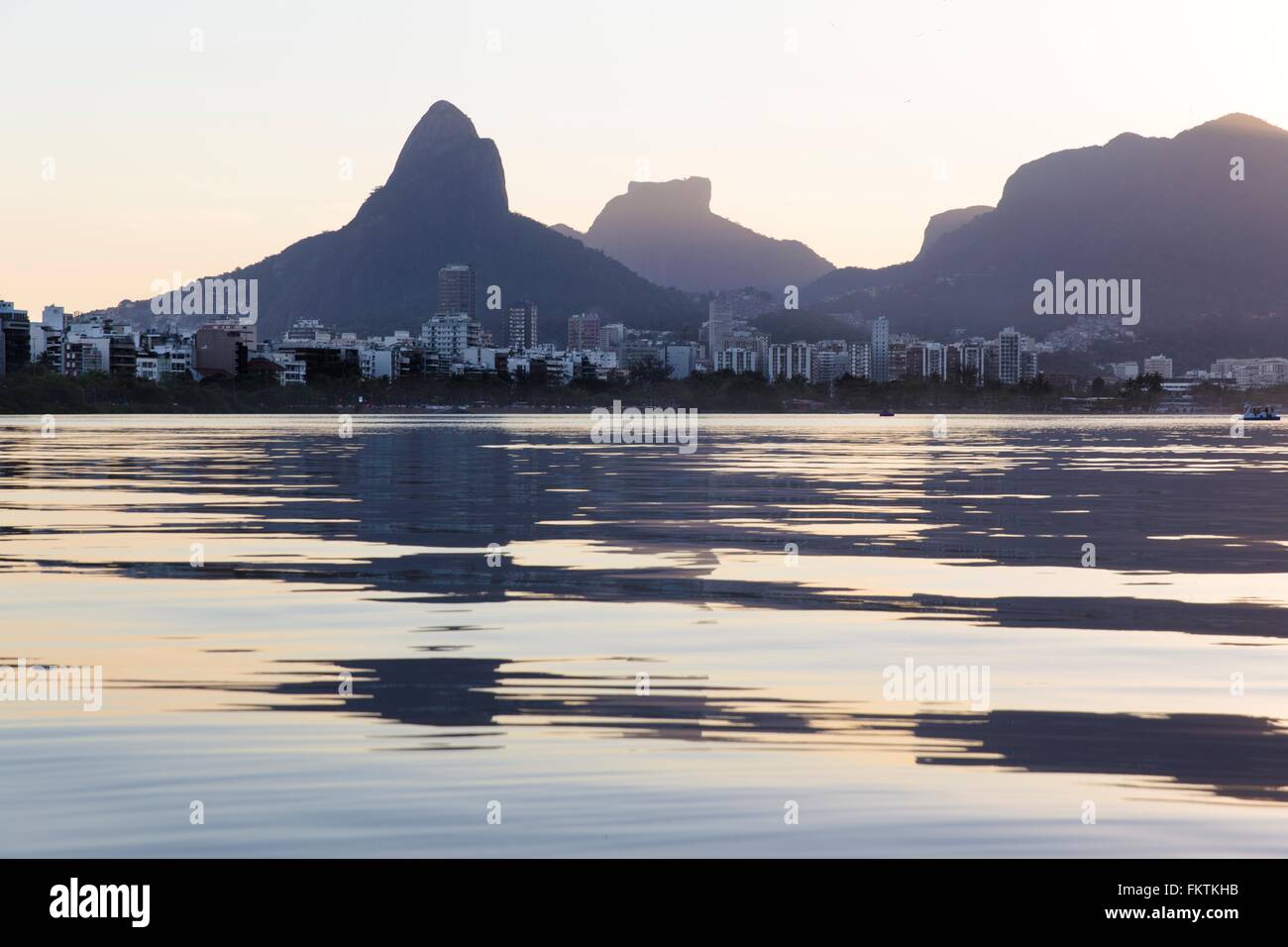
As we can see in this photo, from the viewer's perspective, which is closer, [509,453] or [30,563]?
[30,563]

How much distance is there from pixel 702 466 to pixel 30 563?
44765 millimetres

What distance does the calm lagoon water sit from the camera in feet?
36.9

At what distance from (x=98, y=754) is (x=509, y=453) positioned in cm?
7241

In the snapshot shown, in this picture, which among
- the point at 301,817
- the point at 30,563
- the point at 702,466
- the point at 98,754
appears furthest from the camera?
the point at 702,466

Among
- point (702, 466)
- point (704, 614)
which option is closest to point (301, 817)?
point (704, 614)

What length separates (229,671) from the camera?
56.2 ft

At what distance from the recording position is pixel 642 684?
16562 mm

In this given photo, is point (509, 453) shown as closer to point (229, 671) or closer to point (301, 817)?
point (229, 671)

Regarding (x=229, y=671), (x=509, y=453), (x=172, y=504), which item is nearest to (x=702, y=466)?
(x=509, y=453)

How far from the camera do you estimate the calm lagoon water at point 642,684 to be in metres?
11.2
